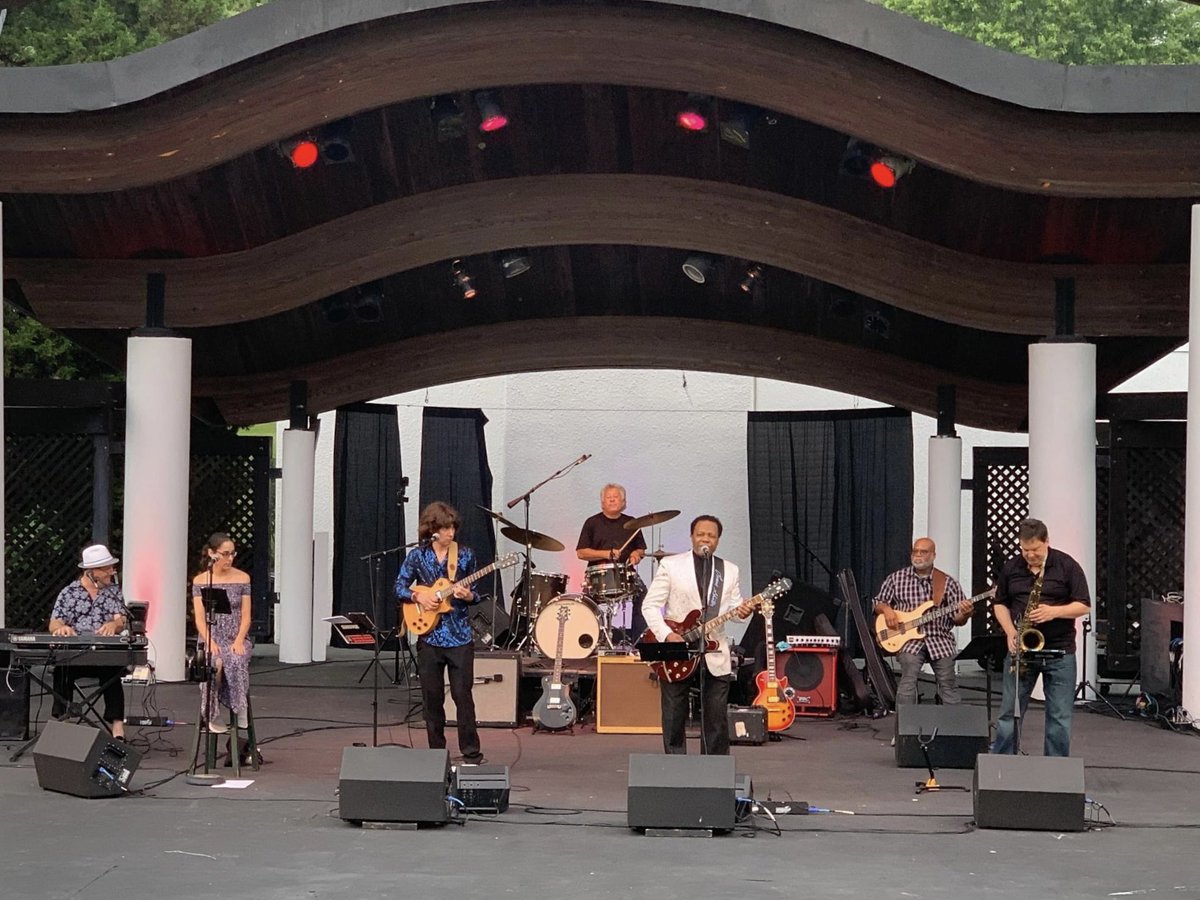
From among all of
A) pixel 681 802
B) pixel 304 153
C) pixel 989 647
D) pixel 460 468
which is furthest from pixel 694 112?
pixel 681 802

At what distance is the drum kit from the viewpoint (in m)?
13.1

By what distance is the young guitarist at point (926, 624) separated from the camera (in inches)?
474

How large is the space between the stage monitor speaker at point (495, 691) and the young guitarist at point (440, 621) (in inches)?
93.9

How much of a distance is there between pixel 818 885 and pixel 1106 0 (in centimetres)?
3165

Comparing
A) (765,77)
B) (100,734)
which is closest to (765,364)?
(765,77)

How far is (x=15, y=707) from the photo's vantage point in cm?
1145

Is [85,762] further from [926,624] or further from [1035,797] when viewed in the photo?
[926,624]

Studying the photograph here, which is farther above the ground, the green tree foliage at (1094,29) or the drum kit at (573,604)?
the green tree foliage at (1094,29)

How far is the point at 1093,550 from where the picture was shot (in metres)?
13.9

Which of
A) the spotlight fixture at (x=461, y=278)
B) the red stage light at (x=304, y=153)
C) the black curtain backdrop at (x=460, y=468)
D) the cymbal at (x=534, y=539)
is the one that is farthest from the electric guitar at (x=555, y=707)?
the black curtain backdrop at (x=460, y=468)

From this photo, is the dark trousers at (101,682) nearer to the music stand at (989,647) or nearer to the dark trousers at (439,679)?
the dark trousers at (439,679)

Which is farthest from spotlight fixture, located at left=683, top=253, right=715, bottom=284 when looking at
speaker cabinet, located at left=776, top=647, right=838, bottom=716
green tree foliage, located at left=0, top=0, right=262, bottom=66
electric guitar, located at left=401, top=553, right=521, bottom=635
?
green tree foliage, located at left=0, top=0, right=262, bottom=66

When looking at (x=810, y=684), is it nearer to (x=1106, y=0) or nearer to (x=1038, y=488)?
(x=1038, y=488)

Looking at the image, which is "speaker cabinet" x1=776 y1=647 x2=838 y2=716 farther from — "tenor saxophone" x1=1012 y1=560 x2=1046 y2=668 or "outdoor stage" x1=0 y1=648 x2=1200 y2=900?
"tenor saxophone" x1=1012 y1=560 x2=1046 y2=668
